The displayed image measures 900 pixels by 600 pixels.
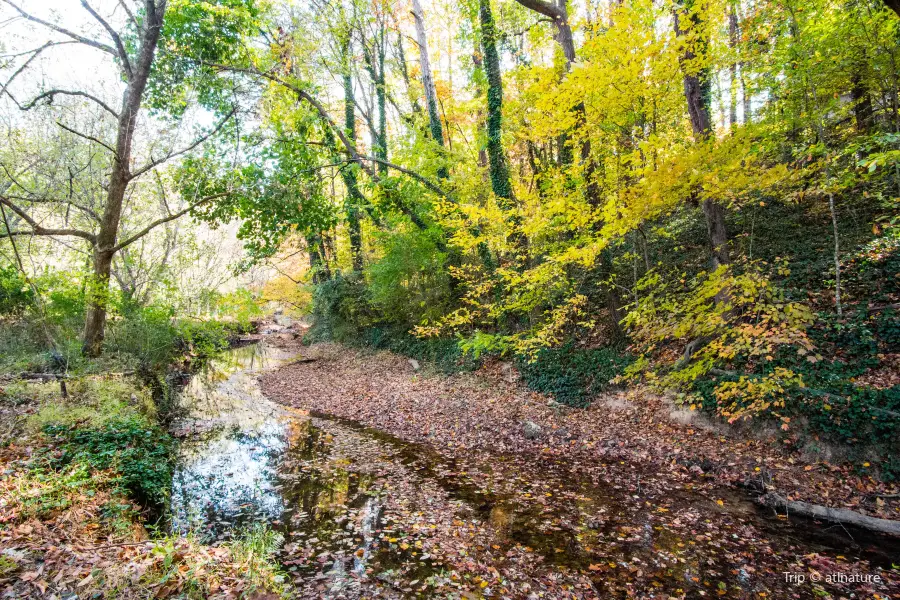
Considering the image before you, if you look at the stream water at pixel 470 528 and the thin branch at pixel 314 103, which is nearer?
the stream water at pixel 470 528

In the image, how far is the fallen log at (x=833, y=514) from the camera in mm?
4965

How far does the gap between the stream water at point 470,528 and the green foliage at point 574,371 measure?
2981mm

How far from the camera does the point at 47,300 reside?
12102 mm

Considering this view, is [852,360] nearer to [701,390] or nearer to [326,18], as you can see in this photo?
[701,390]

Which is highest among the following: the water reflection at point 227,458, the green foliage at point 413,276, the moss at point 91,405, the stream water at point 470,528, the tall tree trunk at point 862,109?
the tall tree trunk at point 862,109

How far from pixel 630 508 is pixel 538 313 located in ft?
21.2

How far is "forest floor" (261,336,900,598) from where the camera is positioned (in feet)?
14.3

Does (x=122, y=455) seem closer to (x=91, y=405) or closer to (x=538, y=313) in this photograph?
(x=91, y=405)

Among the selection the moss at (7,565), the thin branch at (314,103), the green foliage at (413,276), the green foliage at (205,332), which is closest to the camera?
the moss at (7,565)

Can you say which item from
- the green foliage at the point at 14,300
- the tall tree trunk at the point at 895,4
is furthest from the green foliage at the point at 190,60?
the tall tree trunk at the point at 895,4

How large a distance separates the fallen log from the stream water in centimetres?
34

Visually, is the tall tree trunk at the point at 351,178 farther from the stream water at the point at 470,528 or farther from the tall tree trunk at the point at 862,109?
the tall tree trunk at the point at 862,109

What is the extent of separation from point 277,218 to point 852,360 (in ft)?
37.9

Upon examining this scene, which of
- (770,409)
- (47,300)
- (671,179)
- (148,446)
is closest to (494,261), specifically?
(671,179)
